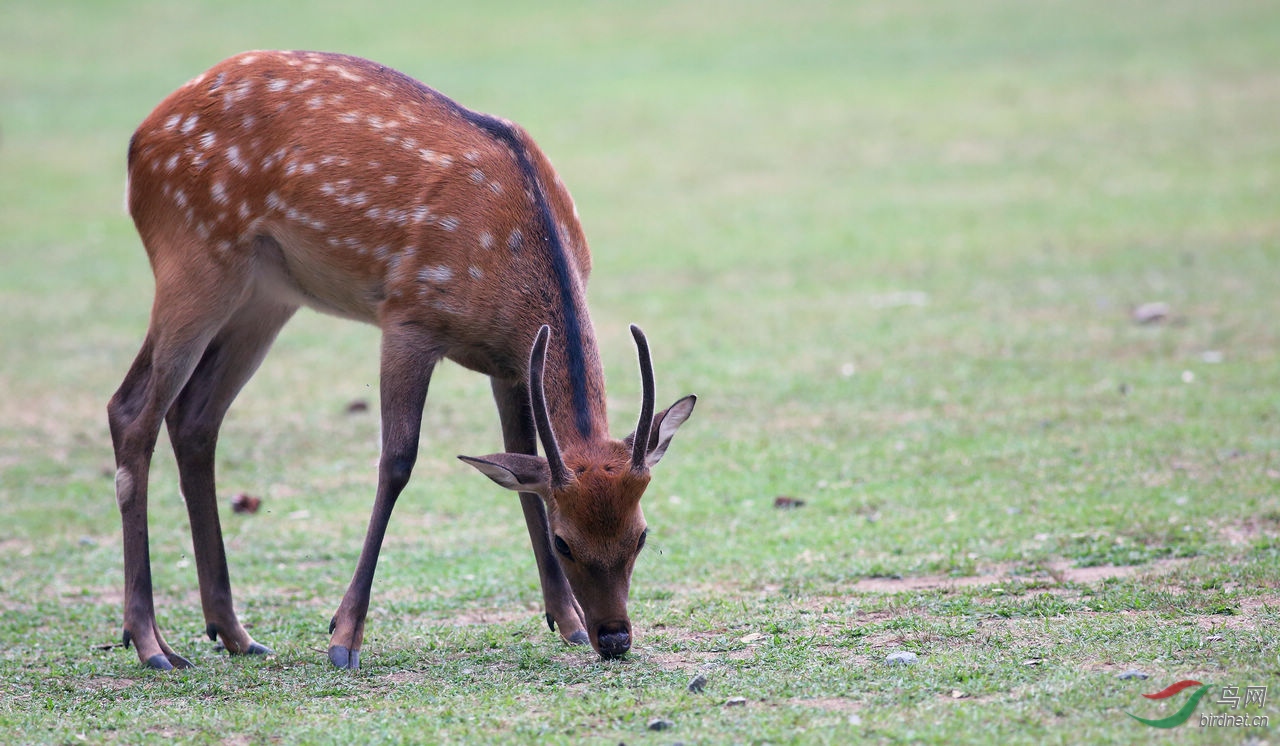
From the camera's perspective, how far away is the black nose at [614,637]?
5430mm

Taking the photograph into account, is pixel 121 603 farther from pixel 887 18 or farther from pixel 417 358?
pixel 887 18

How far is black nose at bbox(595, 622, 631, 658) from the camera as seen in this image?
5430mm

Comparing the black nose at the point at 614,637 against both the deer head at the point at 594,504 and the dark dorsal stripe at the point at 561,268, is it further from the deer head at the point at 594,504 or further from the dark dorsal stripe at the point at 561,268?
the dark dorsal stripe at the point at 561,268

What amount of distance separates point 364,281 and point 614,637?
6.06 feet

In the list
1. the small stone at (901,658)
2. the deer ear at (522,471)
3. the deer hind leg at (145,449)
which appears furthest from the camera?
the deer hind leg at (145,449)

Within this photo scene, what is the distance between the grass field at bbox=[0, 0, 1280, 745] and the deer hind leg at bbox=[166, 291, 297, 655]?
0.70 ft

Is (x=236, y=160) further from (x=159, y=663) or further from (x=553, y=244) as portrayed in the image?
(x=159, y=663)

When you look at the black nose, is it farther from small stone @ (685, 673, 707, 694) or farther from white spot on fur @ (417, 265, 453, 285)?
white spot on fur @ (417, 265, 453, 285)

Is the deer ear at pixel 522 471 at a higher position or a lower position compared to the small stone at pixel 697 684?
higher

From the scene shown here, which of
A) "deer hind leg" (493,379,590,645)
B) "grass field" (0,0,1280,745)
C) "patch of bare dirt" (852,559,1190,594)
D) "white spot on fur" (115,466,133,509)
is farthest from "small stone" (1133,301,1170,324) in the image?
"white spot on fur" (115,466,133,509)

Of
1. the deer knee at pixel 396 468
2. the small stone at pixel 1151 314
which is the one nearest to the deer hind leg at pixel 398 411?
the deer knee at pixel 396 468

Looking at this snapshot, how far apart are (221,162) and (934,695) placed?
3645mm

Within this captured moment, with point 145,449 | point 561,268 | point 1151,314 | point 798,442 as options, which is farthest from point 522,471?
point 1151,314

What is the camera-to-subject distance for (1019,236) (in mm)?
15570
